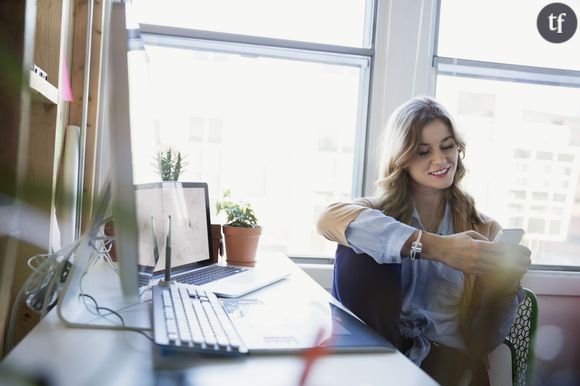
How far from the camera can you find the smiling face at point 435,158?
1.62m

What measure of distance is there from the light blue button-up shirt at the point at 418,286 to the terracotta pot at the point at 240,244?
0.37 m

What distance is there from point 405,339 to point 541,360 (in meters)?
1.33

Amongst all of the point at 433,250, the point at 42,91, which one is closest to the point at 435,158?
the point at 433,250

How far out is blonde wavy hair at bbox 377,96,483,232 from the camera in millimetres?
1648

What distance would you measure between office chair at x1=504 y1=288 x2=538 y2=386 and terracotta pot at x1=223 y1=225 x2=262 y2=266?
32.1 inches

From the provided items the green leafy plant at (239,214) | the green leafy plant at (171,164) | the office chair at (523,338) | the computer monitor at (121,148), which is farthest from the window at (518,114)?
the computer monitor at (121,148)

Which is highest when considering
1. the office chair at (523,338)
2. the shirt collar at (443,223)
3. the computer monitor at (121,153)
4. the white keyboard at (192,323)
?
the computer monitor at (121,153)

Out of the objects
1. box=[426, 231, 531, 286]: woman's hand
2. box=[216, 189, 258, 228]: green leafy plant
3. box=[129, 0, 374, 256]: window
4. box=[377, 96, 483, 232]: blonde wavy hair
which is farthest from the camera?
box=[129, 0, 374, 256]: window

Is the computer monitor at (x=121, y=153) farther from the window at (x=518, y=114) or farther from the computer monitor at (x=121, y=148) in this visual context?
the window at (x=518, y=114)

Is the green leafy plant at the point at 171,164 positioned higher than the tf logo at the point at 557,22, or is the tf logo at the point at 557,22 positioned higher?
the tf logo at the point at 557,22

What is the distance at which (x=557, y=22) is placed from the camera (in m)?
2.63

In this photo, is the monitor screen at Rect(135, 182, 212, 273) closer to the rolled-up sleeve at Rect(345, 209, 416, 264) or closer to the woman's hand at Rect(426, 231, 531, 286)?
the rolled-up sleeve at Rect(345, 209, 416, 264)

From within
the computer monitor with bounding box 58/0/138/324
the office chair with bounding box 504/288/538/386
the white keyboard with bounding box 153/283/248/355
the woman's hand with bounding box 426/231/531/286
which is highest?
the computer monitor with bounding box 58/0/138/324

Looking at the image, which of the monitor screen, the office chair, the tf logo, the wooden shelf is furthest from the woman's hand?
the tf logo
